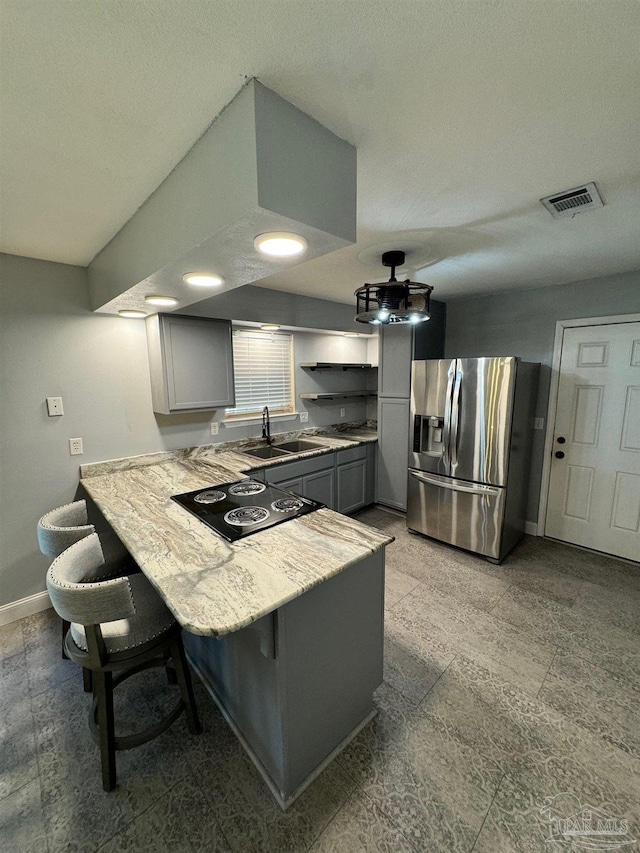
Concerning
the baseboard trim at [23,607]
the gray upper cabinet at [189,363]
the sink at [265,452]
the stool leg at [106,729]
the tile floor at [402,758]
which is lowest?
the tile floor at [402,758]

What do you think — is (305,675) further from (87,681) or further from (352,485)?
(352,485)

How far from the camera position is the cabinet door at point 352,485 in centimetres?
365

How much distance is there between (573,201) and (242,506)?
2244 millimetres

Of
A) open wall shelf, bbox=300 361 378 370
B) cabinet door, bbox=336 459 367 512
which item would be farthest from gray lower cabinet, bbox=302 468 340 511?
open wall shelf, bbox=300 361 378 370

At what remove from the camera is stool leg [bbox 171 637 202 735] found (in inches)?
60.0

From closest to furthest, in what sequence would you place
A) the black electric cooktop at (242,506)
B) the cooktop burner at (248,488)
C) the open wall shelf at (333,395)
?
1. the black electric cooktop at (242,506)
2. the cooktop burner at (248,488)
3. the open wall shelf at (333,395)

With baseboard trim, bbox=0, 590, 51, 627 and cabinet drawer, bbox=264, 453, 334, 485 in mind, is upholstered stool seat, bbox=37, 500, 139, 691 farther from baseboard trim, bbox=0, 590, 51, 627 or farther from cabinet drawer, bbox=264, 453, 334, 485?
cabinet drawer, bbox=264, 453, 334, 485

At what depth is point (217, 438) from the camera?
3232 millimetres

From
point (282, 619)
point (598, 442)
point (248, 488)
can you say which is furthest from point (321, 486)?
point (598, 442)

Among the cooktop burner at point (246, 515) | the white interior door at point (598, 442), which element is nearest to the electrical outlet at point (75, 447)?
the cooktop burner at point (246, 515)

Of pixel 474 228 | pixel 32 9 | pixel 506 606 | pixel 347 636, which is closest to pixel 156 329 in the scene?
pixel 32 9

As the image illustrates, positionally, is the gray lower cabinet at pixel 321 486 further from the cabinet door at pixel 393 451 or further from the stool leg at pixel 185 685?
the stool leg at pixel 185 685

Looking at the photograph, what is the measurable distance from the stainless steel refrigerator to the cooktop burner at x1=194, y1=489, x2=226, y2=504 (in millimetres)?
2068

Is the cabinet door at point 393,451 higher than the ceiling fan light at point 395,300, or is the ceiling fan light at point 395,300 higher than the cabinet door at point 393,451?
the ceiling fan light at point 395,300
